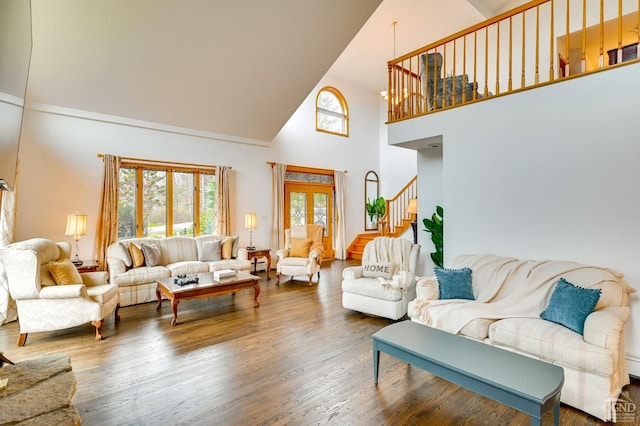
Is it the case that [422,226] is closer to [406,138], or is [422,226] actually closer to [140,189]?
[406,138]

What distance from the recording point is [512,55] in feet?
17.9

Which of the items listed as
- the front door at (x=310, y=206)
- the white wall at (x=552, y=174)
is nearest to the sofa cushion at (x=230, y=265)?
the front door at (x=310, y=206)

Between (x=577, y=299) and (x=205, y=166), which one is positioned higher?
(x=205, y=166)

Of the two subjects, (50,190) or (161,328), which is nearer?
(161,328)

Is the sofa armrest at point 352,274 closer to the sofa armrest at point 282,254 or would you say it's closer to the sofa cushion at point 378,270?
the sofa cushion at point 378,270

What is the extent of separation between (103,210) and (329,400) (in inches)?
189

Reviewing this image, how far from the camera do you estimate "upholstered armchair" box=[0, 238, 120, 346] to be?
318cm

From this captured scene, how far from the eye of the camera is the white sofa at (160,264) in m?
4.53

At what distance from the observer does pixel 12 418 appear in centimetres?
177

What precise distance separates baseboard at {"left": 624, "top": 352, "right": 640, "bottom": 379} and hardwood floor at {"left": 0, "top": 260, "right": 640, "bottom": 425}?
Answer: 0.57 feet

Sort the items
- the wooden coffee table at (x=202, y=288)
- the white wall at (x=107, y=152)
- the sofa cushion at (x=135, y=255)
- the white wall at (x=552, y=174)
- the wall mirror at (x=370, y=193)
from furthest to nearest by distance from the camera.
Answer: the wall mirror at (x=370, y=193) < the sofa cushion at (x=135, y=255) < the white wall at (x=107, y=152) < the wooden coffee table at (x=202, y=288) < the white wall at (x=552, y=174)

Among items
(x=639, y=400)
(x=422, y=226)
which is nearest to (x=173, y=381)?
(x=639, y=400)

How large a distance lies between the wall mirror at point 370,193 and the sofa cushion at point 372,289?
552 cm

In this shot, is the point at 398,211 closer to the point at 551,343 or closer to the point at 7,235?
the point at 551,343
